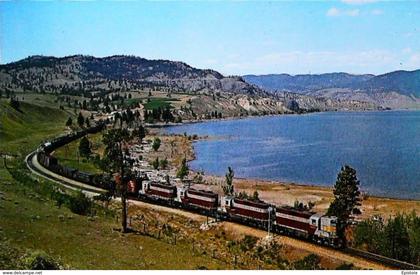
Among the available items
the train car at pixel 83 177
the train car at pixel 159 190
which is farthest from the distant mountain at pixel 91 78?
the train car at pixel 159 190

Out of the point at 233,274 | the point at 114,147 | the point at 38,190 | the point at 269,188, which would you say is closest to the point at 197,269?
the point at 233,274

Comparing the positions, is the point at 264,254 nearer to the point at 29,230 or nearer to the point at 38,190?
the point at 29,230

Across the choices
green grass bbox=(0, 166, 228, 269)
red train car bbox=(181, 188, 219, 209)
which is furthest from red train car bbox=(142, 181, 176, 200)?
green grass bbox=(0, 166, 228, 269)

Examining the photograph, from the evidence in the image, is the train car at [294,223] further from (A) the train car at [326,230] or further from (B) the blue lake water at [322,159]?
(B) the blue lake water at [322,159]

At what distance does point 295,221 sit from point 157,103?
88024mm

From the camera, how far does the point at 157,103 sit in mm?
101688

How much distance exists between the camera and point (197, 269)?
9.95 meters

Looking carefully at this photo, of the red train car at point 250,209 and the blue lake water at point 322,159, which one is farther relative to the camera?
the blue lake water at point 322,159

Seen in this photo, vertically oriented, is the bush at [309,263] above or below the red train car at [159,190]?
below

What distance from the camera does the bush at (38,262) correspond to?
28.7 feet

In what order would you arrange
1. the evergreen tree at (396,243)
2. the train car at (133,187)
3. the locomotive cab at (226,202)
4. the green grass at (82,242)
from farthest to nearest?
1. the train car at (133,187)
2. the locomotive cab at (226,202)
3. the evergreen tree at (396,243)
4. the green grass at (82,242)

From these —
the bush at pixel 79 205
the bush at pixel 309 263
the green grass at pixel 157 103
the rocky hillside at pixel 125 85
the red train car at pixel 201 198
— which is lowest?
the bush at pixel 309 263

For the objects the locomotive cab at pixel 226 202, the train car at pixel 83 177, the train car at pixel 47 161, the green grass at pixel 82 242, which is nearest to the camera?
the green grass at pixel 82 242

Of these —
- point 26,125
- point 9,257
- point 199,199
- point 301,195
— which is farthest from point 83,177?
point 26,125
